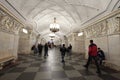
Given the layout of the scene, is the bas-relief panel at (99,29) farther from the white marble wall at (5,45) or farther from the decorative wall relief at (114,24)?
the white marble wall at (5,45)

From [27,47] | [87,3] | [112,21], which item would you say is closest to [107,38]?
[112,21]

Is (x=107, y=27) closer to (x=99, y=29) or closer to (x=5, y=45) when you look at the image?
(x=99, y=29)

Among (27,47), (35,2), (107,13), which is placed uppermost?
(35,2)

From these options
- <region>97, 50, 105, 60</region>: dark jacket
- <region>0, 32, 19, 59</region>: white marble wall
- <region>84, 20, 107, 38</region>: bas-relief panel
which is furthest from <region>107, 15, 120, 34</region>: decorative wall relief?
<region>0, 32, 19, 59</region>: white marble wall

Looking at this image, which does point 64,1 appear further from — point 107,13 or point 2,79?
point 2,79

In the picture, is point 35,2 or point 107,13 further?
point 35,2

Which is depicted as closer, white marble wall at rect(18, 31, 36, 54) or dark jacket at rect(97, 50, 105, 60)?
dark jacket at rect(97, 50, 105, 60)

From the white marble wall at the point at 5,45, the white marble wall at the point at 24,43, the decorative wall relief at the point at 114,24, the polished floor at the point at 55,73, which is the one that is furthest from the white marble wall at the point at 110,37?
the white marble wall at the point at 24,43

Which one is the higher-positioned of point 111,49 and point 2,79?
point 111,49

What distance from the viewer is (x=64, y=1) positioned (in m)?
7.23

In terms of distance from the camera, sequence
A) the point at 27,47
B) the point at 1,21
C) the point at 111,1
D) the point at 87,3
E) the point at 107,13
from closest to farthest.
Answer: the point at 1,21, the point at 111,1, the point at 107,13, the point at 87,3, the point at 27,47

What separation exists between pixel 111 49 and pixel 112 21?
5.54ft

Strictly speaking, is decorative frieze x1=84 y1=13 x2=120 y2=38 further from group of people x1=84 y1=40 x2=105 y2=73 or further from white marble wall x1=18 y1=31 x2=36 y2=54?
white marble wall x1=18 y1=31 x2=36 y2=54

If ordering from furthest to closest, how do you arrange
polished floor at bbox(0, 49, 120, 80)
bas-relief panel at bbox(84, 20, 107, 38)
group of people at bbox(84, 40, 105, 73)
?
bas-relief panel at bbox(84, 20, 107, 38) → group of people at bbox(84, 40, 105, 73) → polished floor at bbox(0, 49, 120, 80)
